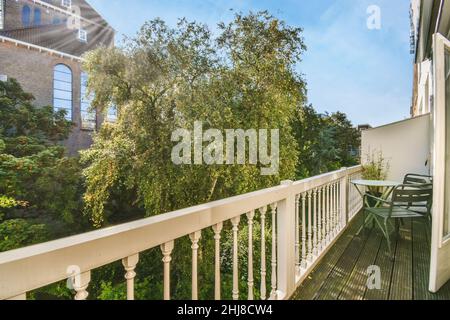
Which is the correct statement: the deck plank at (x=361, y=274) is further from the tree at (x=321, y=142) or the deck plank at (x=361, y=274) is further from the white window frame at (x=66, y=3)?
the white window frame at (x=66, y=3)

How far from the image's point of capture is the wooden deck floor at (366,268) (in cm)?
217

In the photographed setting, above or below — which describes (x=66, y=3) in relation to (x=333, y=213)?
above

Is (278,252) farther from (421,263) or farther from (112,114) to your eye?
(112,114)

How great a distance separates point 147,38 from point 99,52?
1606mm

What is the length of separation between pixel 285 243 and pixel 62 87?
18906mm

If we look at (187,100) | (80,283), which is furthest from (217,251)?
(187,100)

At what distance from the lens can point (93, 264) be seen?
0.77 metres

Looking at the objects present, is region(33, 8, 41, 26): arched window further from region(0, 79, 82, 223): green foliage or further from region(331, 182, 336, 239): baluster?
region(331, 182, 336, 239): baluster

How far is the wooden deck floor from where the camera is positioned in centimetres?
217

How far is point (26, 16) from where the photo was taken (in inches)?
678

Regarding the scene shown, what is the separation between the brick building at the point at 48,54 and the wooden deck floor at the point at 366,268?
1390 cm

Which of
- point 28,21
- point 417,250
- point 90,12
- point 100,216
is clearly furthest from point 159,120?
point 90,12

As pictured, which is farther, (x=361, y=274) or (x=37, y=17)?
(x=37, y=17)
